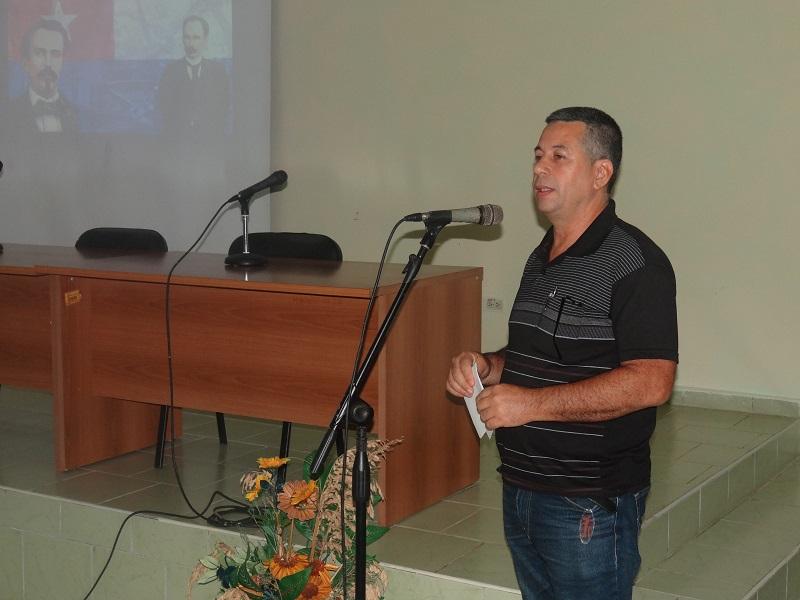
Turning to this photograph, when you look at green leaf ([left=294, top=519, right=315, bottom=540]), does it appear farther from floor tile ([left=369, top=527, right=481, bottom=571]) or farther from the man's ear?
the man's ear

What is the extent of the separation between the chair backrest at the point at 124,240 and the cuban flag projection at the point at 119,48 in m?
1.28

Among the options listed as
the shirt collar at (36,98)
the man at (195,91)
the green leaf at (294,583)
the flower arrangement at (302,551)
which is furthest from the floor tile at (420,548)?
the shirt collar at (36,98)

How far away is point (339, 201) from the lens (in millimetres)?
5836

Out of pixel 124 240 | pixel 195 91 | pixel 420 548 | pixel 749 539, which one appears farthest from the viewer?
pixel 195 91

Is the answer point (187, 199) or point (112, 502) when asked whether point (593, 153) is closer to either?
point (112, 502)

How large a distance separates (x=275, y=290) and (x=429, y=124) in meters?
2.35

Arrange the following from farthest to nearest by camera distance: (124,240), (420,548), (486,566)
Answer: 1. (124,240)
2. (420,548)
3. (486,566)

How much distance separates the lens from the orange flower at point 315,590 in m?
2.25

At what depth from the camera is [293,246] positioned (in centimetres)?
432

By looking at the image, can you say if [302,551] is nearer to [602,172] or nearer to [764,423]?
[602,172]

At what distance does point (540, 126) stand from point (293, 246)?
5.07ft

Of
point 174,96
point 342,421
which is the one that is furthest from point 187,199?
point 342,421

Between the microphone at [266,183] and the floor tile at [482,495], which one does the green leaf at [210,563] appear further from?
the microphone at [266,183]

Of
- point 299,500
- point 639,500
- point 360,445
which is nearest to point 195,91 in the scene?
point 299,500
